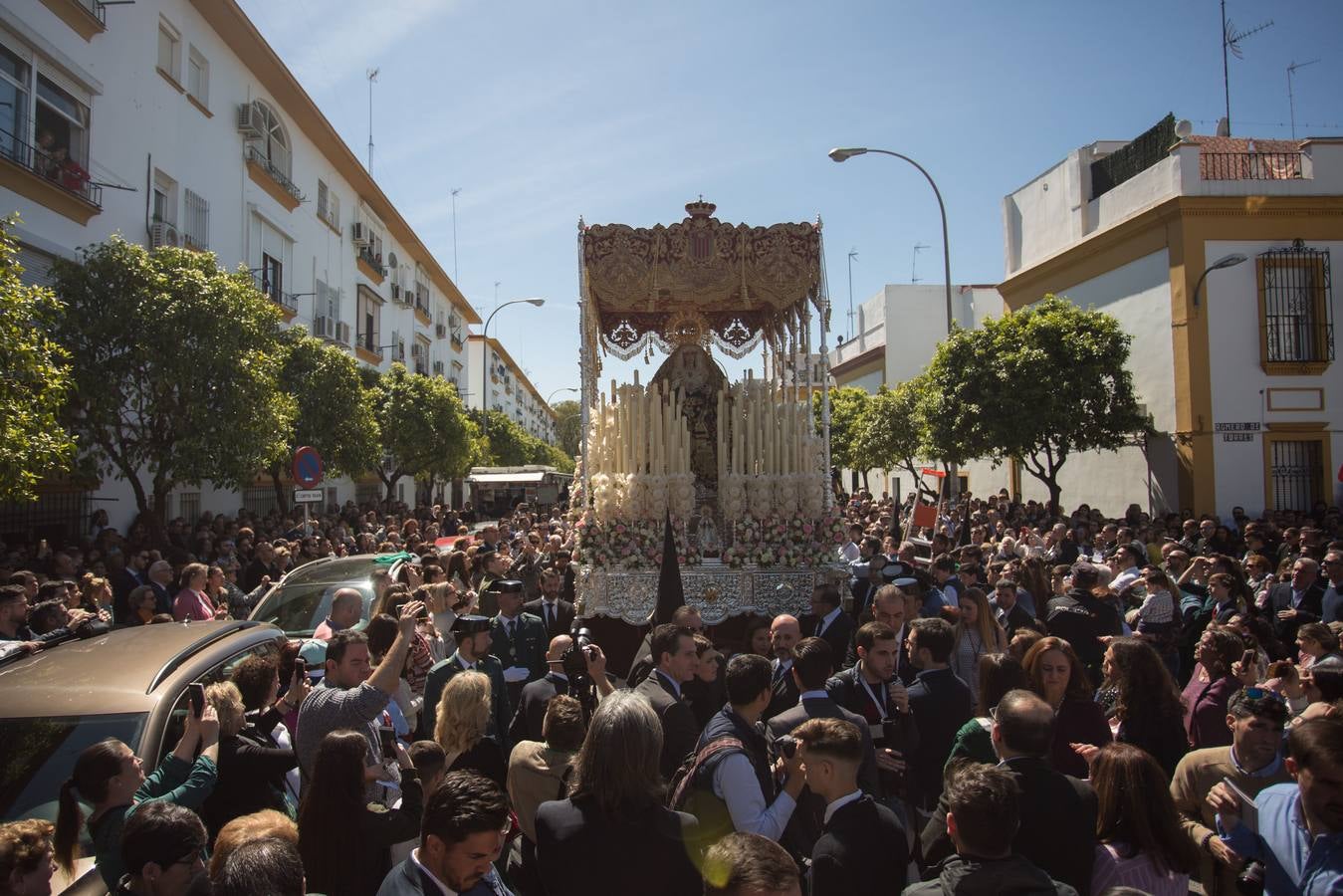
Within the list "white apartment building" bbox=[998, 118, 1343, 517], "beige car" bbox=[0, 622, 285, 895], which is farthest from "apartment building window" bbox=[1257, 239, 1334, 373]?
"beige car" bbox=[0, 622, 285, 895]

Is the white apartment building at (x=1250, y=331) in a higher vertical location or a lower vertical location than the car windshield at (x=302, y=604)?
higher

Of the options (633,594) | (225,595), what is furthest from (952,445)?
(225,595)

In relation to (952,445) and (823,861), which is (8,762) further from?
(952,445)

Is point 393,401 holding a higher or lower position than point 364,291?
lower

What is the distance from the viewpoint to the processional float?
942cm

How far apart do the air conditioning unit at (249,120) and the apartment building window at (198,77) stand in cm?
153

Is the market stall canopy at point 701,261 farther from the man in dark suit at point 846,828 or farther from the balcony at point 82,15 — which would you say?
the balcony at point 82,15

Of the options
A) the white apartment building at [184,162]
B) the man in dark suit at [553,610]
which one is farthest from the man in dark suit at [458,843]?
the white apartment building at [184,162]

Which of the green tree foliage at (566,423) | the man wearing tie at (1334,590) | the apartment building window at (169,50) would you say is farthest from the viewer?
the green tree foliage at (566,423)

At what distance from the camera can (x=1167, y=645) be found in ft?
22.4

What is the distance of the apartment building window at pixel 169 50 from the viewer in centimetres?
1745

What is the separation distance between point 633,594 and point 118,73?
13.5m

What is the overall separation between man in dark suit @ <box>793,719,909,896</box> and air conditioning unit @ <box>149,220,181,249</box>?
1713cm

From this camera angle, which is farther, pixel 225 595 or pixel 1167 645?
pixel 225 595
